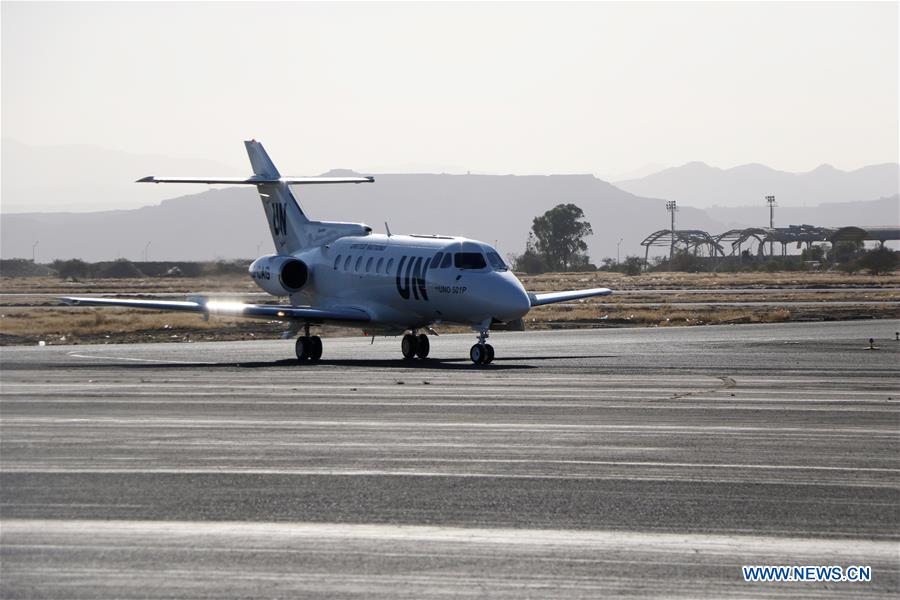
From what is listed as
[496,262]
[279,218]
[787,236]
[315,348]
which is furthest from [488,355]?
[787,236]

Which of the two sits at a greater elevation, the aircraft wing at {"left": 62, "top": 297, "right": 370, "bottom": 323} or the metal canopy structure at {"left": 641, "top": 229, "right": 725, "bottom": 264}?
the metal canopy structure at {"left": 641, "top": 229, "right": 725, "bottom": 264}

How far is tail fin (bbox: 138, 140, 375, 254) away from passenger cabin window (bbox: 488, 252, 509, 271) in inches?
221

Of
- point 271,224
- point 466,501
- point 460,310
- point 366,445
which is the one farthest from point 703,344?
point 466,501

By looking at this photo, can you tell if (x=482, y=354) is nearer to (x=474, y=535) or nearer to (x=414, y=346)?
(x=414, y=346)

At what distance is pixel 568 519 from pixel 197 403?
9.90m

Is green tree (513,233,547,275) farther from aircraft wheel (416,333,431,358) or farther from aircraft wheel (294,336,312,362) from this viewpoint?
aircraft wheel (294,336,312,362)

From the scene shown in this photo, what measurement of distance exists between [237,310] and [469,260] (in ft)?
18.2

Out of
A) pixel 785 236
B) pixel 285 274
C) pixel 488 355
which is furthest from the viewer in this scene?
pixel 785 236

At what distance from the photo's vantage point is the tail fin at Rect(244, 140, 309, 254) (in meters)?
35.5

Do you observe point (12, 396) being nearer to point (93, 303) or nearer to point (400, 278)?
point (93, 303)

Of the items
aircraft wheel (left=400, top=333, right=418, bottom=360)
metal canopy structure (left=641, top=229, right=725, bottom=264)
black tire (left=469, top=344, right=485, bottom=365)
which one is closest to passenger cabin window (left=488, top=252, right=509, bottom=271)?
black tire (left=469, top=344, right=485, bottom=365)

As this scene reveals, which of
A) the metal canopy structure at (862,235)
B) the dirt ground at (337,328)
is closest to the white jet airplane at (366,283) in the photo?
the dirt ground at (337,328)

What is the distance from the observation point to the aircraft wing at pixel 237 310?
29328mm

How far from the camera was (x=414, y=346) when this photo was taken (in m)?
30.9
